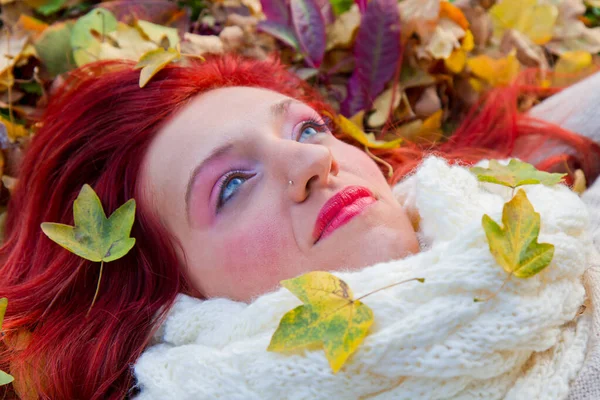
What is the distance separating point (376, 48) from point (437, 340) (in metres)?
1.07

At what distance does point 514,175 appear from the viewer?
4.20 ft

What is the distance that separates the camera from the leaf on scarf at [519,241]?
0.99 meters

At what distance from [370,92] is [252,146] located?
69cm

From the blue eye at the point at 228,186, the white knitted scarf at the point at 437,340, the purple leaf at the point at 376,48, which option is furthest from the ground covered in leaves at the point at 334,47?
the white knitted scarf at the point at 437,340

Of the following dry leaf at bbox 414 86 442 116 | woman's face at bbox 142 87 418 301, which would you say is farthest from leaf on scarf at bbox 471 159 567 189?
dry leaf at bbox 414 86 442 116

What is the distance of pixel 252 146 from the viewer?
1259 mm

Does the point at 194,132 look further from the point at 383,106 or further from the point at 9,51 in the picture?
the point at 9,51

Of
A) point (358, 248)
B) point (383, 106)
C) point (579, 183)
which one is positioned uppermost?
point (358, 248)

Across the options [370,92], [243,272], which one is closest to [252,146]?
[243,272]

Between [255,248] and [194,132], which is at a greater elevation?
[194,132]

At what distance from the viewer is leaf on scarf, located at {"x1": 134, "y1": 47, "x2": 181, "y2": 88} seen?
1.40 meters

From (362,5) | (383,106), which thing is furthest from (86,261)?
(362,5)

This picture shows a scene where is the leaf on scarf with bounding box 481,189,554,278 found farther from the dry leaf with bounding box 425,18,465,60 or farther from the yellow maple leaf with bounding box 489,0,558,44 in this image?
the yellow maple leaf with bounding box 489,0,558,44

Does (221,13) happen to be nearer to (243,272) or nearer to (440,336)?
(243,272)
